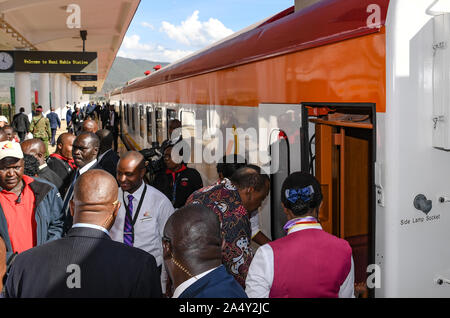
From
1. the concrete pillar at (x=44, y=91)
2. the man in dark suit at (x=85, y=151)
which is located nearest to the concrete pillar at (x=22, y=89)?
the concrete pillar at (x=44, y=91)

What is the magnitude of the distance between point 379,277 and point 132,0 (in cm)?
1214

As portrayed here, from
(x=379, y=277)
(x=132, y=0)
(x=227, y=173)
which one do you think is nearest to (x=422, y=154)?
(x=379, y=277)

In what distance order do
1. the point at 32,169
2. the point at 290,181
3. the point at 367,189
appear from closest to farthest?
the point at 290,181
the point at 367,189
the point at 32,169

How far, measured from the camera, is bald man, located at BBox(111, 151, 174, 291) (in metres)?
3.54

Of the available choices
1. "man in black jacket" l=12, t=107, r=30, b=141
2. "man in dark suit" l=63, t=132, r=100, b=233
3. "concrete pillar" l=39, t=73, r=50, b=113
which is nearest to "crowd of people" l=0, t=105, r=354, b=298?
"man in dark suit" l=63, t=132, r=100, b=233

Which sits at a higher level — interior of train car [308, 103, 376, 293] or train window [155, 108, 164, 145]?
train window [155, 108, 164, 145]

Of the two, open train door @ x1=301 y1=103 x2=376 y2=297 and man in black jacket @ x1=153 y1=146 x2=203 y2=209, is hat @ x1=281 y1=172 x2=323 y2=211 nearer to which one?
open train door @ x1=301 y1=103 x2=376 y2=297

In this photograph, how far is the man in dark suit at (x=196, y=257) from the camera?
1.75 m

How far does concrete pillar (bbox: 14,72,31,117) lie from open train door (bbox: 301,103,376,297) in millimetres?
16424

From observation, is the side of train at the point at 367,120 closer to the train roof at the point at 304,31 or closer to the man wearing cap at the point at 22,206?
the train roof at the point at 304,31

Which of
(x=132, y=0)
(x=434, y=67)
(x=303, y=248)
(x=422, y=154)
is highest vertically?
(x=132, y=0)

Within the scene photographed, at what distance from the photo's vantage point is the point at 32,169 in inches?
167

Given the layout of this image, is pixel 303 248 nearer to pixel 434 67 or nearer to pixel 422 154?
pixel 422 154

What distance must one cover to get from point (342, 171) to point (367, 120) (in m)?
0.40
